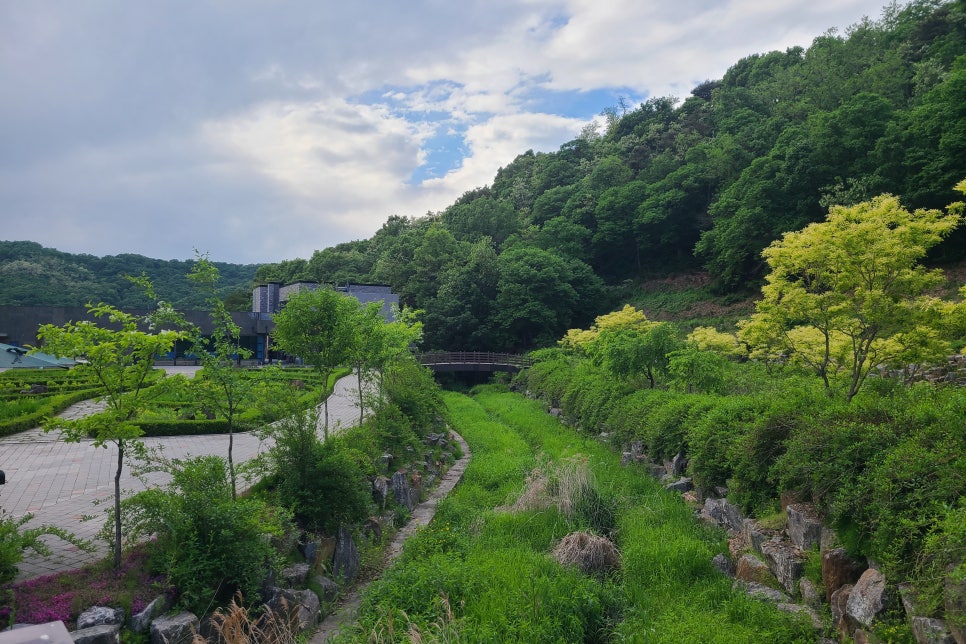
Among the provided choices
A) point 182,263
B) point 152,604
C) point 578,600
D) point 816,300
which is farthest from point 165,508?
point 182,263

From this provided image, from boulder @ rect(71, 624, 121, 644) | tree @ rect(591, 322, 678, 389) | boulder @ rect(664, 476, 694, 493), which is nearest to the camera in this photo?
boulder @ rect(71, 624, 121, 644)

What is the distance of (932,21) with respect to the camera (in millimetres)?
37344

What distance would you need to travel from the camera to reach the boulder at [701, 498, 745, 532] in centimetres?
776

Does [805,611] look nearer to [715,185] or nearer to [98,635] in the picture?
[98,635]

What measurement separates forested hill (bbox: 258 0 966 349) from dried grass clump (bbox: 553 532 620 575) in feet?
85.8

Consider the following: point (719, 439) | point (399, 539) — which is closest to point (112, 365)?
point (399, 539)

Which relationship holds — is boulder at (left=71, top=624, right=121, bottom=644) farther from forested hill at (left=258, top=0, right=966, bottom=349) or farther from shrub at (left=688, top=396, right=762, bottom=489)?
forested hill at (left=258, top=0, right=966, bottom=349)

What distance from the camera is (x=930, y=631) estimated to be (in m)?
4.04

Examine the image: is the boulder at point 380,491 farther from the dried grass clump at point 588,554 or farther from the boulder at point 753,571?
the boulder at point 753,571

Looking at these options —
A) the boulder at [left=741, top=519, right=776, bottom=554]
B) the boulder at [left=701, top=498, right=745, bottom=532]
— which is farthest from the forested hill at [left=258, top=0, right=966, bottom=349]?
the boulder at [left=741, top=519, right=776, bottom=554]

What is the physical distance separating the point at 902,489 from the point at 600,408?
10.3 m

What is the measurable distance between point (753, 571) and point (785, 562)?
49 cm

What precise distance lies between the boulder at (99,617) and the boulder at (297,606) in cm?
128

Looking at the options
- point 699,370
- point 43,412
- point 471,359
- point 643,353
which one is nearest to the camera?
point 699,370
